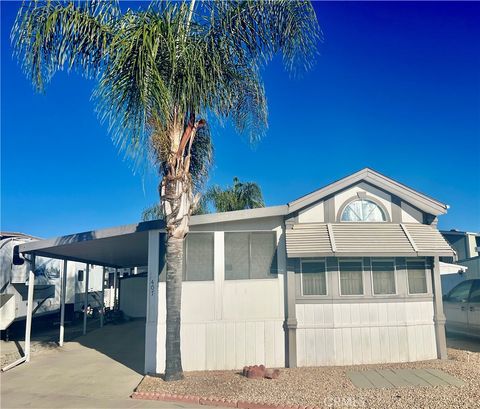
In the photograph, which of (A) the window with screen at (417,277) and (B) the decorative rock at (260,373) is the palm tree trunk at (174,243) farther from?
(A) the window with screen at (417,277)

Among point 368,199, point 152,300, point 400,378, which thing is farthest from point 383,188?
point 152,300

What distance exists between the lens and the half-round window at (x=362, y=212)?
32.9 ft

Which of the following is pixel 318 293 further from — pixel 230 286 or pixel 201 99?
pixel 201 99

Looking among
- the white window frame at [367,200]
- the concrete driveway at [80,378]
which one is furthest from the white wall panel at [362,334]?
the concrete driveway at [80,378]

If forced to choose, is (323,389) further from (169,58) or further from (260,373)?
(169,58)

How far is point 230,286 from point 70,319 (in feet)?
38.1

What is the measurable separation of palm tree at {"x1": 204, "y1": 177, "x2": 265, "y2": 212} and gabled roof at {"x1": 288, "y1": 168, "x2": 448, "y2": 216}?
48.5 ft

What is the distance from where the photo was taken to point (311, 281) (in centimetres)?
959

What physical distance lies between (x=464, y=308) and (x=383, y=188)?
470cm

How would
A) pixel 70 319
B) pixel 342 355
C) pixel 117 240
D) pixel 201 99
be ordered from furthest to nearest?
pixel 70 319 → pixel 117 240 → pixel 342 355 → pixel 201 99

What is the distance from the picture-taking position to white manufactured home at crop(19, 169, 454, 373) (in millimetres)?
9234

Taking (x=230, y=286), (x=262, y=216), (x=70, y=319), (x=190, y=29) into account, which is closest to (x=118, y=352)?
(x=230, y=286)

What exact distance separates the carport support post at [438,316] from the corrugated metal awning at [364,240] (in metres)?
0.58

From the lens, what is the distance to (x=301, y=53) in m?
8.61
